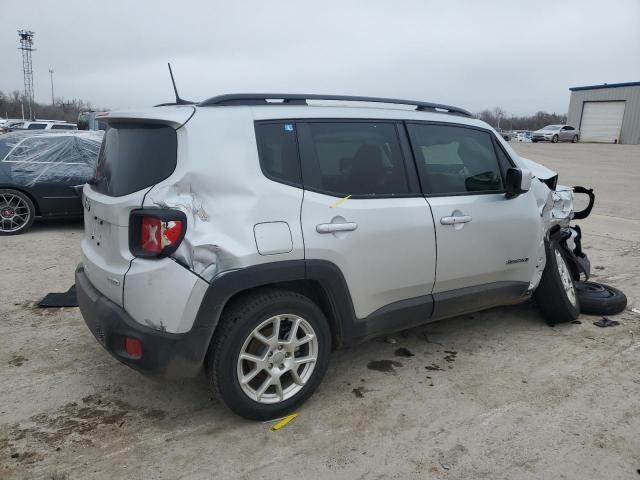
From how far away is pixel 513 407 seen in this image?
3148 mm

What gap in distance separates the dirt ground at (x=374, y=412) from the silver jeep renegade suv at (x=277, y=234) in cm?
34

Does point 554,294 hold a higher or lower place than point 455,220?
lower

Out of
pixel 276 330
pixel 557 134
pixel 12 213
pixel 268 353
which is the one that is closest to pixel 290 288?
pixel 276 330

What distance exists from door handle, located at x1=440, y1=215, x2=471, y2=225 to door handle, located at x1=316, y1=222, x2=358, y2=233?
2.36 feet

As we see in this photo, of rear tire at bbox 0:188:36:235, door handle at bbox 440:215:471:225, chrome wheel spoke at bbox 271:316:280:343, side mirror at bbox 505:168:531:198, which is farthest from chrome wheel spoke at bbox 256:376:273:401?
rear tire at bbox 0:188:36:235

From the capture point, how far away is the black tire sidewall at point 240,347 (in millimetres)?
2740

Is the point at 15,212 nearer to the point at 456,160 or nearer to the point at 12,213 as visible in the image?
the point at 12,213

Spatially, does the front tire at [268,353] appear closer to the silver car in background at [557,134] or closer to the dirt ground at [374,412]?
the dirt ground at [374,412]

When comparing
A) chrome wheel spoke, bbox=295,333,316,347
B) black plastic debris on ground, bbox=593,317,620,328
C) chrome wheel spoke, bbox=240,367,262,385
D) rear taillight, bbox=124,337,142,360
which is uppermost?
rear taillight, bbox=124,337,142,360

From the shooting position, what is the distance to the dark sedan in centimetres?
762

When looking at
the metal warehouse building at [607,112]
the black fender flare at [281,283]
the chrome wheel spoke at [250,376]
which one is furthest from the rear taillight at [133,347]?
the metal warehouse building at [607,112]

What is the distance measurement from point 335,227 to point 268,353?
2.63 feet

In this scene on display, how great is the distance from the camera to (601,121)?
1721 inches

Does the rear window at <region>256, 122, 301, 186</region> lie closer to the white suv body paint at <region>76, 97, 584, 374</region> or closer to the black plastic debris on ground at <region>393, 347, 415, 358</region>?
the white suv body paint at <region>76, 97, 584, 374</region>
